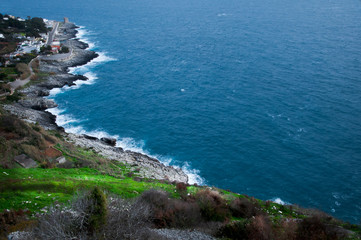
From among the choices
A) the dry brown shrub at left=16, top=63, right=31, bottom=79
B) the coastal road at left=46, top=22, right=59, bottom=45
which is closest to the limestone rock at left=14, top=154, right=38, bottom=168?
the dry brown shrub at left=16, top=63, right=31, bottom=79

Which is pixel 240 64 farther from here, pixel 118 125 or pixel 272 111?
pixel 118 125

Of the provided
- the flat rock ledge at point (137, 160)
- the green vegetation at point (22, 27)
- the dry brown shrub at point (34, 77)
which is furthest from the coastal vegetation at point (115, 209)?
the green vegetation at point (22, 27)

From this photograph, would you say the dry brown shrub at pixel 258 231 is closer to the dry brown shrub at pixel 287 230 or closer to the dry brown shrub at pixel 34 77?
the dry brown shrub at pixel 287 230

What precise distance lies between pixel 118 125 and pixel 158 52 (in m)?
48.0

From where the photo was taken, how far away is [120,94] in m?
77.0

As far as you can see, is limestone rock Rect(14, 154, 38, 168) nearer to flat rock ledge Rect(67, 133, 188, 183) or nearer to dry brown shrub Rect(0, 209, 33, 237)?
flat rock ledge Rect(67, 133, 188, 183)

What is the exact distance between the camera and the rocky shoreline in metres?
48.8

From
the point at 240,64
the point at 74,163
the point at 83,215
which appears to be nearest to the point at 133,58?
the point at 240,64

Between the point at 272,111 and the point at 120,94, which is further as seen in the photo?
the point at 120,94

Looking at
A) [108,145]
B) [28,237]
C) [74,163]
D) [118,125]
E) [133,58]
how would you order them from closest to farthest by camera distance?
[28,237]
[74,163]
[108,145]
[118,125]
[133,58]

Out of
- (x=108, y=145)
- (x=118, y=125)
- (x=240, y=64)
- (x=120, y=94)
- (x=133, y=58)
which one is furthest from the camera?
(x=133, y=58)

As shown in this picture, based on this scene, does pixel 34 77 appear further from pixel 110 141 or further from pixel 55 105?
pixel 110 141

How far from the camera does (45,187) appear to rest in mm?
30188

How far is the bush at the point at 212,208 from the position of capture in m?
27.3
